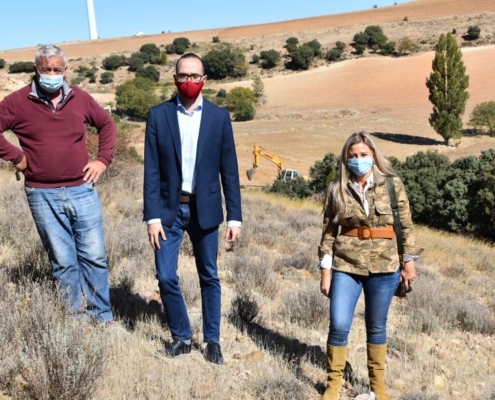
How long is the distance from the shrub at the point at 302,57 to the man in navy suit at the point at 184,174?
236 feet

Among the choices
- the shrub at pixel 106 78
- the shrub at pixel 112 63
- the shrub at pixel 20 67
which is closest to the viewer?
the shrub at pixel 106 78

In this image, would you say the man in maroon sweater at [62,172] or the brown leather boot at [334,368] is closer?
the brown leather boot at [334,368]

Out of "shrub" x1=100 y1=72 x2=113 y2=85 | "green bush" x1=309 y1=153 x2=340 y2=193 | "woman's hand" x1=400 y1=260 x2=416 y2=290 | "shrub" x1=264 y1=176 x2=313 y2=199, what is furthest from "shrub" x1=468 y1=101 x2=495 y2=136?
"shrub" x1=100 y1=72 x2=113 y2=85

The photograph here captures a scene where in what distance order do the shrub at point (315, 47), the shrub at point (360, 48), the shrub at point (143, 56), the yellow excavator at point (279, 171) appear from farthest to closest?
the shrub at point (143, 56), the shrub at point (360, 48), the shrub at point (315, 47), the yellow excavator at point (279, 171)

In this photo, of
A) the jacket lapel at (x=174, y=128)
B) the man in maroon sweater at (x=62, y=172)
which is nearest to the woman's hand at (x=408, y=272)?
the jacket lapel at (x=174, y=128)

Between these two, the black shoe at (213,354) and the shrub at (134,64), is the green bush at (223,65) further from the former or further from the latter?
the black shoe at (213,354)

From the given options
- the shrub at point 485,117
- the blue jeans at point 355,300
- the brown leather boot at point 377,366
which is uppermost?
the blue jeans at point 355,300

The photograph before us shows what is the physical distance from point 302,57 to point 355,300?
72.6m

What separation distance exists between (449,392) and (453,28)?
8430 centimetres

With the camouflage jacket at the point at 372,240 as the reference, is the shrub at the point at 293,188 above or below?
below

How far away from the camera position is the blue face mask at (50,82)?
334cm

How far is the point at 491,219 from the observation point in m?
15.0

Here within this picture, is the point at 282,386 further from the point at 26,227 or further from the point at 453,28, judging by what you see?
the point at 453,28

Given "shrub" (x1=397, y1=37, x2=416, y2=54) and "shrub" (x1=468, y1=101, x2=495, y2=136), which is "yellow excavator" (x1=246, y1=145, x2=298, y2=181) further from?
"shrub" (x1=397, y1=37, x2=416, y2=54)
